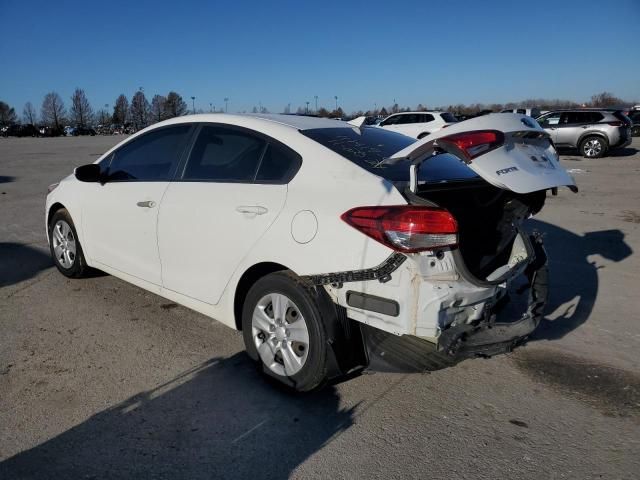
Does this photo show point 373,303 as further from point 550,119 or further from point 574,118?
point 550,119

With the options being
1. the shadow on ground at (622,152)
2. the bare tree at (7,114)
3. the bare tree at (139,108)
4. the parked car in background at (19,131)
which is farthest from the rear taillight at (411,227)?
the bare tree at (7,114)

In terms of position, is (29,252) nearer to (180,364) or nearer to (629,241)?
(180,364)

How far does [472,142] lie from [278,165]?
1.26 metres

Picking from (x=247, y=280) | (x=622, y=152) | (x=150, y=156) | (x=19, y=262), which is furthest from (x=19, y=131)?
(x=247, y=280)

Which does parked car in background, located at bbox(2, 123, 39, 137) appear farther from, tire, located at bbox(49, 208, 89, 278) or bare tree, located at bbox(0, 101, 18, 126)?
tire, located at bbox(49, 208, 89, 278)

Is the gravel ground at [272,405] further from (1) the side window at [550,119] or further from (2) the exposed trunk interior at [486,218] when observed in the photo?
(1) the side window at [550,119]

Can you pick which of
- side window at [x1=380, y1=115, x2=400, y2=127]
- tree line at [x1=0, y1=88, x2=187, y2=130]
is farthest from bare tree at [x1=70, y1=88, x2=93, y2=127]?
A: side window at [x1=380, y1=115, x2=400, y2=127]

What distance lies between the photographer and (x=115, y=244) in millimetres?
4574

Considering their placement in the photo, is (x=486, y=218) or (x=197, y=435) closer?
(x=197, y=435)

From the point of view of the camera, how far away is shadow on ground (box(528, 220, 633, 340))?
4.48 m

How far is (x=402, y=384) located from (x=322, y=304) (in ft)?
3.04

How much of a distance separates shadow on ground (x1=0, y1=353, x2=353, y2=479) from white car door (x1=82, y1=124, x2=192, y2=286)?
48.0 inches

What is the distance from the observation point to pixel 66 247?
5.36 meters

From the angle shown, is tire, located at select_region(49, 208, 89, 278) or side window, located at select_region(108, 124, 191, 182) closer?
side window, located at select_region(108, 124, 191, 182)
